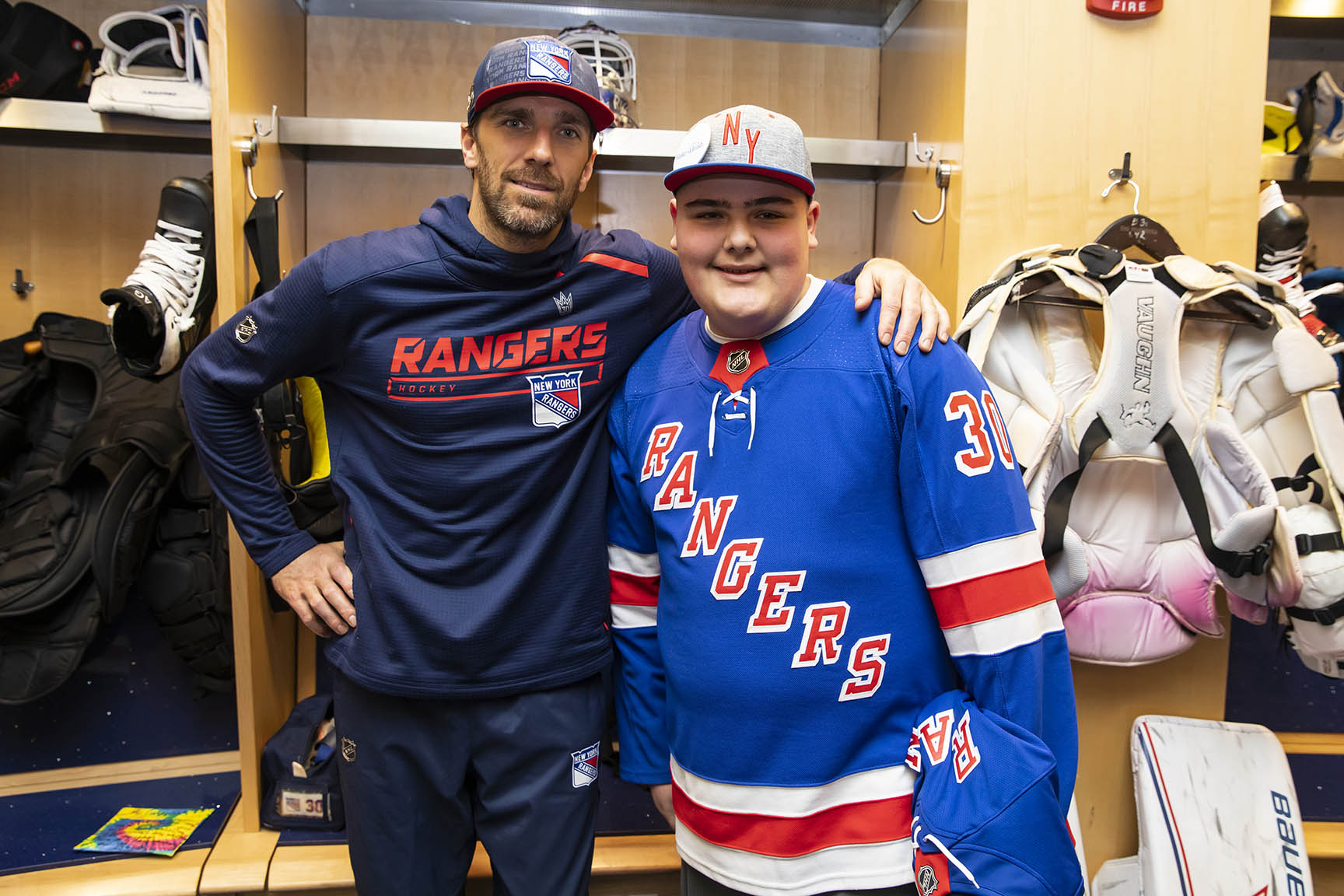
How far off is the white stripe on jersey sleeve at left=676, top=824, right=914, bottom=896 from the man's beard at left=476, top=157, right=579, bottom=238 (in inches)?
33.1

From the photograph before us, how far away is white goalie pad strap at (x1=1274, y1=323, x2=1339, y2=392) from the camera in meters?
1.32

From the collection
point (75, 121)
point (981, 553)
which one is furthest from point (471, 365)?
point (75, 121)

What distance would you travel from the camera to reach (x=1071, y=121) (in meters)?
1.50

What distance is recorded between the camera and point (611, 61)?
1706 millimetres

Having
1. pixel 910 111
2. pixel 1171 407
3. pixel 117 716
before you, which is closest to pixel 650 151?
pixel 910 111

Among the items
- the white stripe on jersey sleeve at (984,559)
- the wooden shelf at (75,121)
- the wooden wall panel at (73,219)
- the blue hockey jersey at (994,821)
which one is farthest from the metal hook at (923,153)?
the wooden wall panel at (73,219)

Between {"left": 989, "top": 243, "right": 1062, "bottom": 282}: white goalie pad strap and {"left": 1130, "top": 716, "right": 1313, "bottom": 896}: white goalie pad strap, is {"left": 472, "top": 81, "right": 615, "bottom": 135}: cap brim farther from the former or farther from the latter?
{"left": 1130, "top": 716, "right": 1313, "bottom": 896}: white goalie pad strap

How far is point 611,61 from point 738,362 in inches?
39.9

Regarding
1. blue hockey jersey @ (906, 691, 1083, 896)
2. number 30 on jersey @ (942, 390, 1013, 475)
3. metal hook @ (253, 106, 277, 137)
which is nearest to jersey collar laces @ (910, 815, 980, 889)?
blue hockey jersey @ (906, 691, 1083, 896)

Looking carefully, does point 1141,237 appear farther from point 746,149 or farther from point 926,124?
point 746,149

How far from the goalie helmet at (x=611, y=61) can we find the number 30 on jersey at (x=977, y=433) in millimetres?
1032

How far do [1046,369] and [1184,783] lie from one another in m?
0.83

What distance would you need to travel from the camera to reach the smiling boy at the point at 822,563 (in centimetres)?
92

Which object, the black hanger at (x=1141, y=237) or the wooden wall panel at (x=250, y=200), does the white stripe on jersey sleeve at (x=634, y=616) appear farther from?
the black hanger at (x=1141, y=237)
